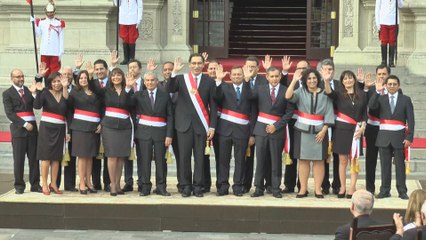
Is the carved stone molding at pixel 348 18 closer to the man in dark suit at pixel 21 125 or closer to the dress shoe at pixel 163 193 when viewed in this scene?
the dress shoe at pixel 163 193

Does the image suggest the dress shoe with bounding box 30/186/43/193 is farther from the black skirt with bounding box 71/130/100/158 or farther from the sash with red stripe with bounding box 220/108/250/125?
the sash with red stripe with bounding box 220/108/250/125

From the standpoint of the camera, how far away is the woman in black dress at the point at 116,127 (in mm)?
13992

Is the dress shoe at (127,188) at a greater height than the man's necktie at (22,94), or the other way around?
the man's necktie at (22,94)

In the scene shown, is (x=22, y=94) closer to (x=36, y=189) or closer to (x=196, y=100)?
(x=36, y=189)

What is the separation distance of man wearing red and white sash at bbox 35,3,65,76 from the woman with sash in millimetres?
7425

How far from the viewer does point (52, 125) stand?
14016mm

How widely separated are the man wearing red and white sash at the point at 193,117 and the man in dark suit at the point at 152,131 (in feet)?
0.61

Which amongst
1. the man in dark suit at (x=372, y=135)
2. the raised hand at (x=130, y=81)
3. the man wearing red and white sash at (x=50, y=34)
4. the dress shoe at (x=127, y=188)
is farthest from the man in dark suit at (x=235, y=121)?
the man wearing red and white sash at (x=50, y=34)

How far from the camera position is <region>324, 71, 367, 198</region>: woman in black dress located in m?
13.9

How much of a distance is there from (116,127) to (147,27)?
→ 9.22 meters

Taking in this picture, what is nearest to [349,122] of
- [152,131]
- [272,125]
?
[272,125]

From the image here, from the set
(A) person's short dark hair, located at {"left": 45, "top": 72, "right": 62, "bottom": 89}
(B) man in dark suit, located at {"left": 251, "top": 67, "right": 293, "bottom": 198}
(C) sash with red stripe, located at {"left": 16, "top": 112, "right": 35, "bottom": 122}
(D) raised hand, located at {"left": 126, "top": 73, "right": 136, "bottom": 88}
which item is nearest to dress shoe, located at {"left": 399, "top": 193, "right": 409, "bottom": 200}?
(B) man in dark suit, located at {"left": 251, "top": 67, "right": 293, "bottom": 198}

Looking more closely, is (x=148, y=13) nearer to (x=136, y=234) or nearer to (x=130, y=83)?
(x=130, y=83)

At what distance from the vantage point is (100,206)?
13.3 m
